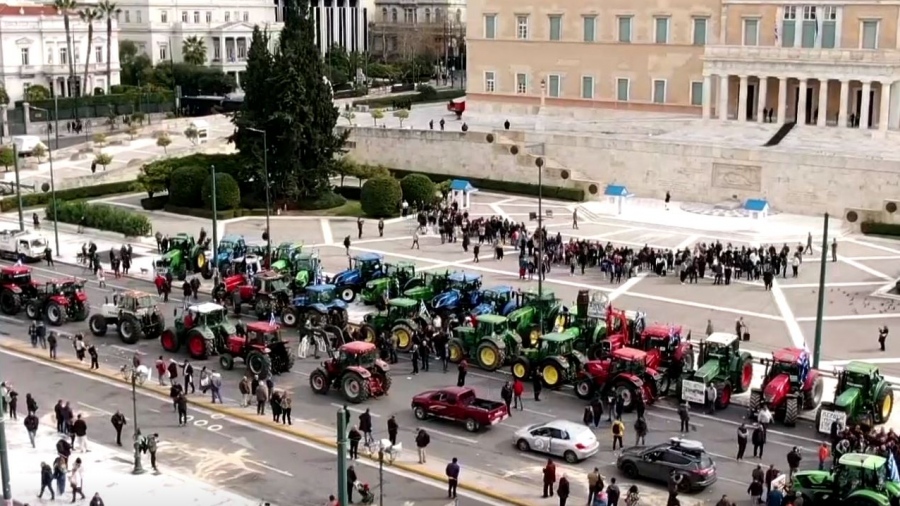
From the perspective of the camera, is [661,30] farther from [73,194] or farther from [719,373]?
[719,373]

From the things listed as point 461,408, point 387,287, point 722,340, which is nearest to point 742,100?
point 387,287

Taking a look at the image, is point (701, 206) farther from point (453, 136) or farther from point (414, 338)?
point (414, 338)

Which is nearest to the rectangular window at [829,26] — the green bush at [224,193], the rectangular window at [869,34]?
the rectangular window at [869,34]

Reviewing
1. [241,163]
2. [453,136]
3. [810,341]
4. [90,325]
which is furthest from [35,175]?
[810,341]

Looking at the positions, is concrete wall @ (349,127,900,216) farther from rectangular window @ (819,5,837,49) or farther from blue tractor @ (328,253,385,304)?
blue tractor @ (328,253,385,304)

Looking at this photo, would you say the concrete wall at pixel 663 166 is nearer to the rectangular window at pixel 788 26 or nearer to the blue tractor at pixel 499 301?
the rectangular window at pixel 788 26

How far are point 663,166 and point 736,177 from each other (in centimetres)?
454

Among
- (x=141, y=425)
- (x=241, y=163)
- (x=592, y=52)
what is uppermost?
(x=592, y=52)

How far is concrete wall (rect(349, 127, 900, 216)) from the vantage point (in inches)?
2429

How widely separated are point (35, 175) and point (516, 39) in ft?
114

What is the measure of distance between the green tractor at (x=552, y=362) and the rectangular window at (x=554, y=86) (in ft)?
162

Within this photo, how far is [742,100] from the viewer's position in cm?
7281

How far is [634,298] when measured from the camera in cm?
4644

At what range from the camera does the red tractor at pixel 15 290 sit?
43312 mm
